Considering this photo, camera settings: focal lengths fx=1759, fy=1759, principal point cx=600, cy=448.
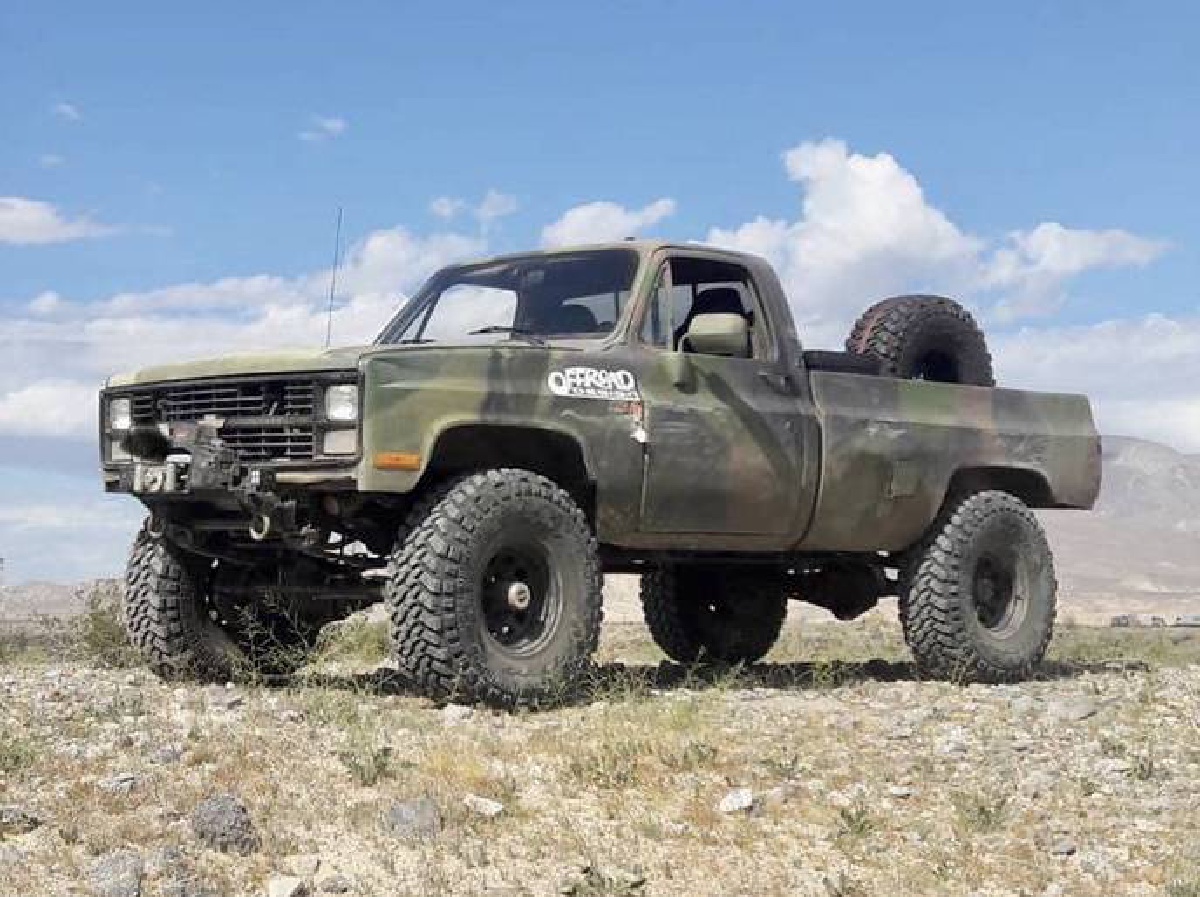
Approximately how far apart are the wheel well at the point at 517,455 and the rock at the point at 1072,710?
2.47 m

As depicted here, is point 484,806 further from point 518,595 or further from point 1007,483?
point 1007,483

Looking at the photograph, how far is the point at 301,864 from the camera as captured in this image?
563 centimetres

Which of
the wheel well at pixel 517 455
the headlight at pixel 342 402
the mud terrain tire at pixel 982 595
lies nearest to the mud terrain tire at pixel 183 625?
the wheel well at pixel 517 455

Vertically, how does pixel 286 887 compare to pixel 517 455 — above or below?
below

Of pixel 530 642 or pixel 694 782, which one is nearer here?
pixel 694 782

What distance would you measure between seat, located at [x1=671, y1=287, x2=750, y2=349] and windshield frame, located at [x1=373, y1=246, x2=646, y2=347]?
0.57 m

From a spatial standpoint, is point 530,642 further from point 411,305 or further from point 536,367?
point 411,305

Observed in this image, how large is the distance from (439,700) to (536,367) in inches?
61.3

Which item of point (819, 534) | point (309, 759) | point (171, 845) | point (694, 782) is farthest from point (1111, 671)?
point (171, 845)

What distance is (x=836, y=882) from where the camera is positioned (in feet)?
19.1

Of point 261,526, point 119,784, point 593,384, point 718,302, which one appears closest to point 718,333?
point 593,384

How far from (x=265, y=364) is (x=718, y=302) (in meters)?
2.69

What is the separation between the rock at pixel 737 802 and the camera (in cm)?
632

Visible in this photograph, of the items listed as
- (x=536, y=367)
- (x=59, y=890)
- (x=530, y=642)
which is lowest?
(x=59, y=890)
